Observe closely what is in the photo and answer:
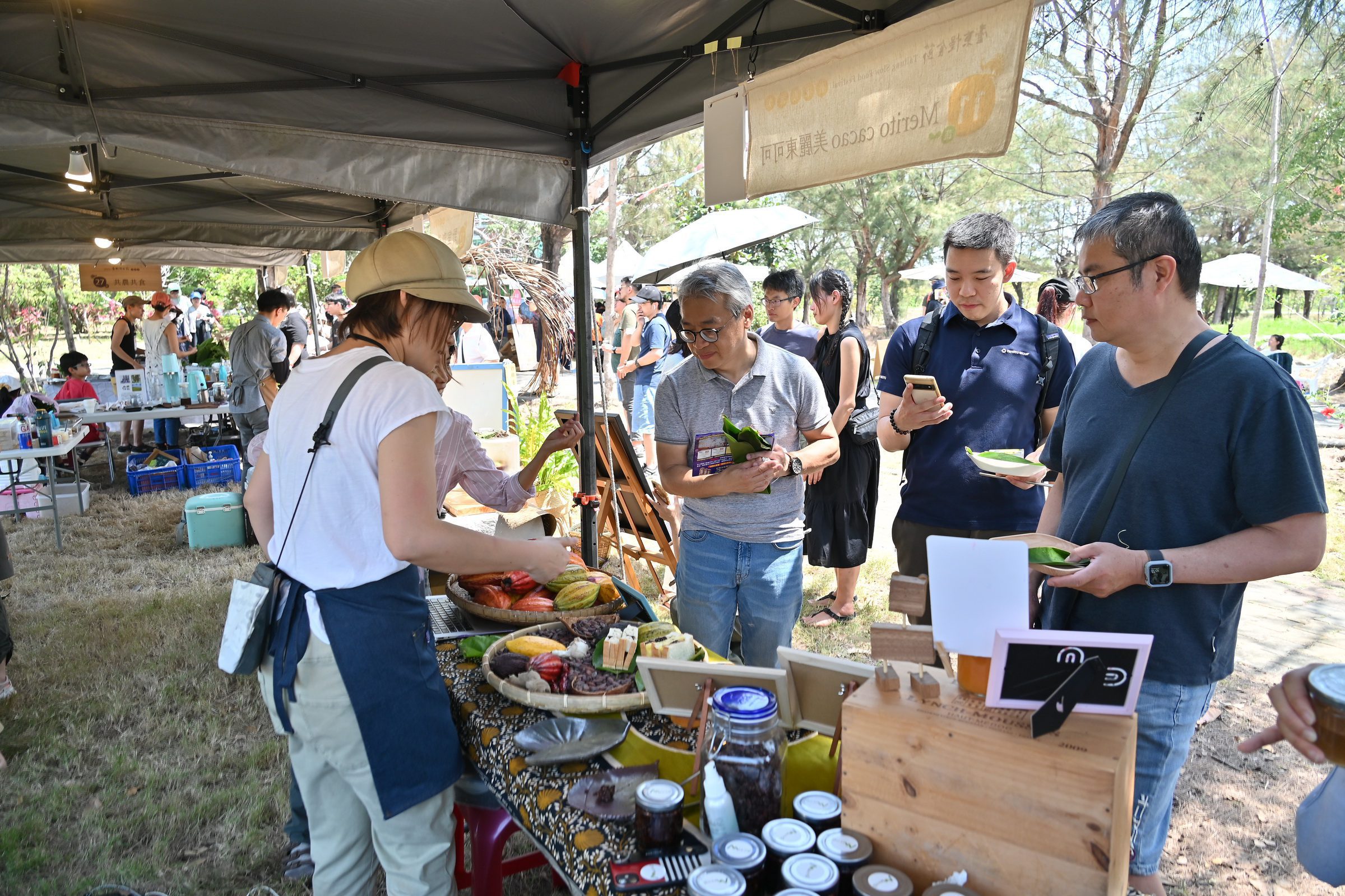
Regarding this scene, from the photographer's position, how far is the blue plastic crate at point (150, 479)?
830 centimetres

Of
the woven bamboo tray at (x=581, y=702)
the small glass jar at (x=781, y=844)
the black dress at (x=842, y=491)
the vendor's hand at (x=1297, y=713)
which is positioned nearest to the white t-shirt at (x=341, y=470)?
the woven bamboo tray at (x=581, y=702)

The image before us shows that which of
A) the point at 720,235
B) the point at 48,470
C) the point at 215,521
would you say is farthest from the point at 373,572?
the point at 720,235

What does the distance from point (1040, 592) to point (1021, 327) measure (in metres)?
1.03

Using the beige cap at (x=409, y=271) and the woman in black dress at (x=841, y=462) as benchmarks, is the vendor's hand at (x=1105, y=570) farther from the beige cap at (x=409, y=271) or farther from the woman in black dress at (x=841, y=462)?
the woman in black dress at (x=841, y=462)

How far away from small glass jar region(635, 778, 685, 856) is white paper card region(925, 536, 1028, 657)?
50 cm

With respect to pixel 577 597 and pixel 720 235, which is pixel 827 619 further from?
pixel 720 235

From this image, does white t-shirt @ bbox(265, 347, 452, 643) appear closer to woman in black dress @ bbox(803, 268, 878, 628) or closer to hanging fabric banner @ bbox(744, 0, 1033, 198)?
hanging fabric banner @ bbox(744, 0, 1033, 198)

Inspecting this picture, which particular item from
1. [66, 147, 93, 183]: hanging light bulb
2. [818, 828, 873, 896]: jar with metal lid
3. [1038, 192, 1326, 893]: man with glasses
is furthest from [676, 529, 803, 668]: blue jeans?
[66, 147, 93, 183]: hanging light bulb

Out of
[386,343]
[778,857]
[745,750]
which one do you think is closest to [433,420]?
[386,343]

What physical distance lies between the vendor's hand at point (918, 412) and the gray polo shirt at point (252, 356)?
259 inches

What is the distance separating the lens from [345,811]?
6.07ft

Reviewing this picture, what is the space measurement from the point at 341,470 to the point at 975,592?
121cm

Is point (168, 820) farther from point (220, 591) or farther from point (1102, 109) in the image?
point (1102, 109)

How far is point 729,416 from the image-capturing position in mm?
2656
